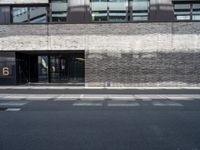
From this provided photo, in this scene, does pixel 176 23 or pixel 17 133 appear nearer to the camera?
pixel 17 133

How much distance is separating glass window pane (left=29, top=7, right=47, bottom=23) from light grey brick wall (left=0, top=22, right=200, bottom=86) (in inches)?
62.9

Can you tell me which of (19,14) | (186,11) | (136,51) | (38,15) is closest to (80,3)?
(38,15)

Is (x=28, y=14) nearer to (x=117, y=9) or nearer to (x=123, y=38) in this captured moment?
(x=117, y=9)

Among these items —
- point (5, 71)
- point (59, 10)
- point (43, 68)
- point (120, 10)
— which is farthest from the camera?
point (43, 68)

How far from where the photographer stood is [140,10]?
20.8 metres

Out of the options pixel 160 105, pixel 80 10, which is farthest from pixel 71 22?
pixel 160 105

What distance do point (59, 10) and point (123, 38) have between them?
557 cm

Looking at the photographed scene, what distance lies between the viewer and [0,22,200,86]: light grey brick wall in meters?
20.3

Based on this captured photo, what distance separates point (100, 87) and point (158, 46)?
17.6ft

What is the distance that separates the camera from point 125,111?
10.5 m

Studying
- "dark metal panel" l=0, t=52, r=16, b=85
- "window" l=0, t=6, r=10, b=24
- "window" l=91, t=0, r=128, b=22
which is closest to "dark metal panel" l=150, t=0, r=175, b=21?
"window" l=91, t=0, r=128, b=22

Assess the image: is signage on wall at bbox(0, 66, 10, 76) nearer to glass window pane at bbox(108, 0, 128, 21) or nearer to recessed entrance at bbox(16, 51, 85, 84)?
recessed entrance at bbox(16, 51, 85, 84)

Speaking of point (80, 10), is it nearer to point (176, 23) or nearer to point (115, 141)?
point (176, 23)

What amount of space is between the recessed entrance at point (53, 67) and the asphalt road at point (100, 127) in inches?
474
